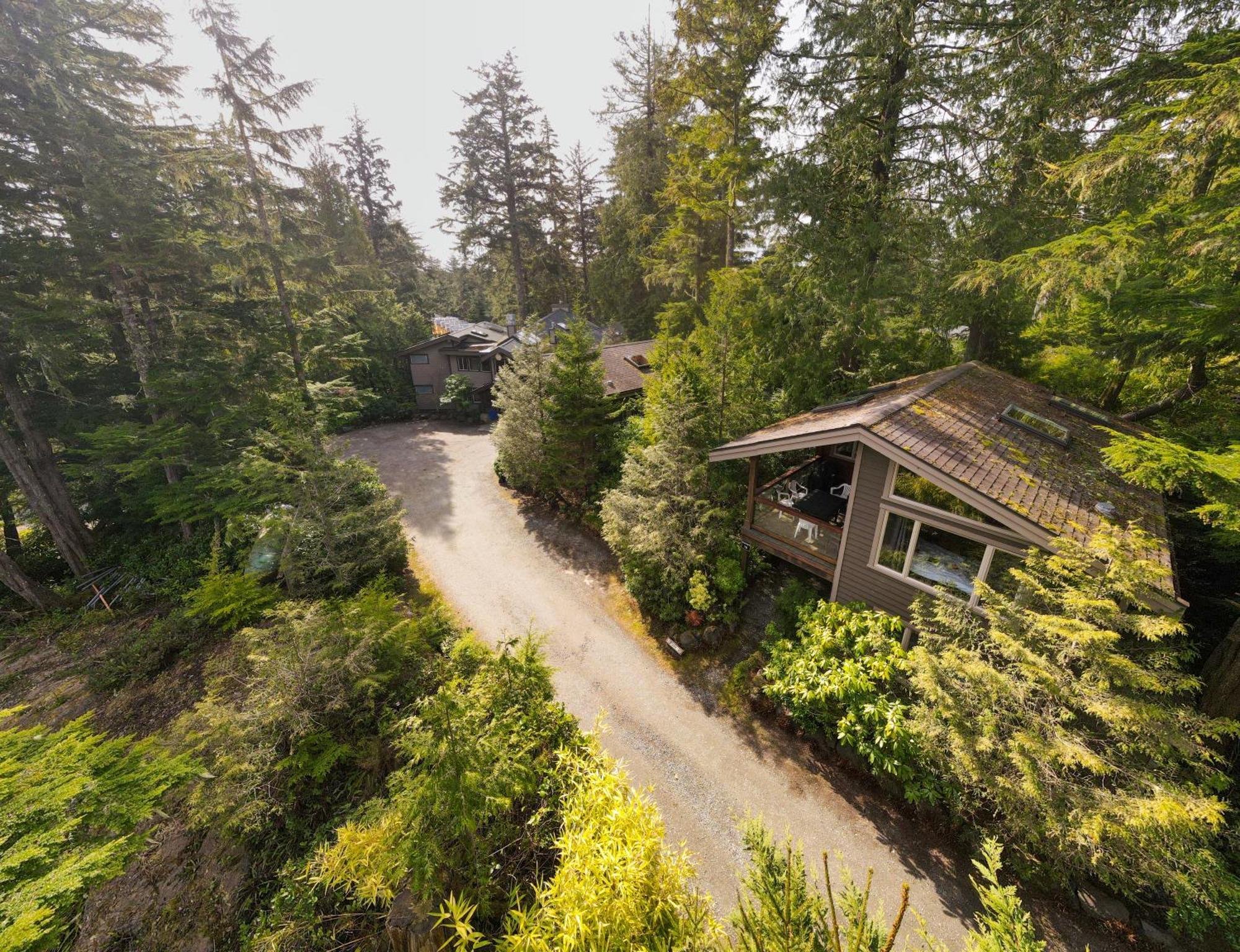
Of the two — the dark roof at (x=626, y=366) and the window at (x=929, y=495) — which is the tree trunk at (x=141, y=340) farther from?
the window at (x=929, y=495)

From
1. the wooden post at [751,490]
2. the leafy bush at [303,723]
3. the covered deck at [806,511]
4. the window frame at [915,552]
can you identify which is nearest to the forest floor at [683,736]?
the leafy bush at [303,723]

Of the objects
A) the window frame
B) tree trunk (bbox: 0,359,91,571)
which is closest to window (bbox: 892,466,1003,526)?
the window frame

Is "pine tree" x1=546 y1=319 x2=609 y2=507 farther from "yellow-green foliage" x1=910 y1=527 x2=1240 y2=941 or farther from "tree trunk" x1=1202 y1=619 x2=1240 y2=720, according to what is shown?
"tree trunk" x1=1202 y1=619 x2=1240 y2=720

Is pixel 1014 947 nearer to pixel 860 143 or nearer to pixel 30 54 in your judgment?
pixel 860 143

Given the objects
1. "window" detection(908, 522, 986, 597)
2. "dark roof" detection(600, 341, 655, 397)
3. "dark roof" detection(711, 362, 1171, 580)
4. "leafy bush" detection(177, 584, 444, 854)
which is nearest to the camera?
"leafy bush" detection(177, 584, 444, 854)

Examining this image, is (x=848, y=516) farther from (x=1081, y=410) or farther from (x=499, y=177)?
(x=499, y=177)

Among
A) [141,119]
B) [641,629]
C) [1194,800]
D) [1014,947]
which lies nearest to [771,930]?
[1014,947]
